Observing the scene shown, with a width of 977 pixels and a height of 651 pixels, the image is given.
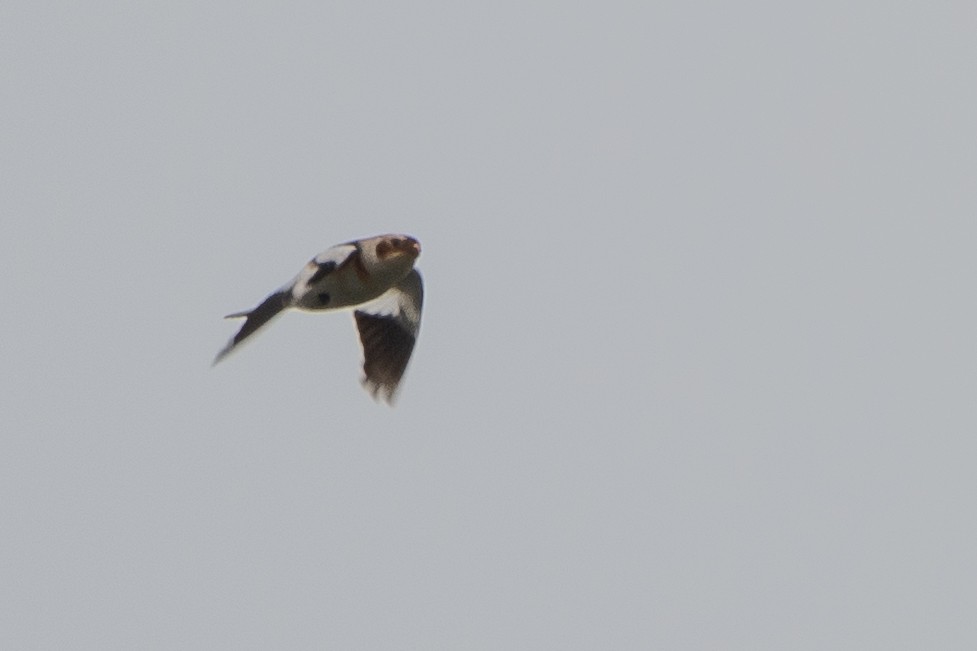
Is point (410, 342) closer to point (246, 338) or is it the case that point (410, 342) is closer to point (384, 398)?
point (384, 398)

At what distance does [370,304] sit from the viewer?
13.8 metres

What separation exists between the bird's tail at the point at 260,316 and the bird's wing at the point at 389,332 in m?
1.34

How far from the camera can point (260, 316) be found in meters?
12.0

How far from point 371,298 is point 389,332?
0.96 meters

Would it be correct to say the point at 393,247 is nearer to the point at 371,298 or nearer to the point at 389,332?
the point at 371,298

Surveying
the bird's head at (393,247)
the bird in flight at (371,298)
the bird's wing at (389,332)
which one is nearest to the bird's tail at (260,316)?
the bird in flight at (371,298)

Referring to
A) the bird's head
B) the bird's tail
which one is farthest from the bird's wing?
the bird's tail

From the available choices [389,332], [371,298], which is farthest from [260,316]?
[389,332]

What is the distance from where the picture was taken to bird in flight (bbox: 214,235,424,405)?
12164mm

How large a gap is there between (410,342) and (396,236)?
130 cm

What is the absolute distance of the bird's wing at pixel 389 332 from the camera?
13.3m

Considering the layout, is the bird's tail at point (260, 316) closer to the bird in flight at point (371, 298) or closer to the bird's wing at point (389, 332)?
the bird in flight at point (371, 298)

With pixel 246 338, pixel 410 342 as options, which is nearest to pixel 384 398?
pixel 410 342

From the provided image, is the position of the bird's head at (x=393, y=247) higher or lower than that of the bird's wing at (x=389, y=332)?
higher
